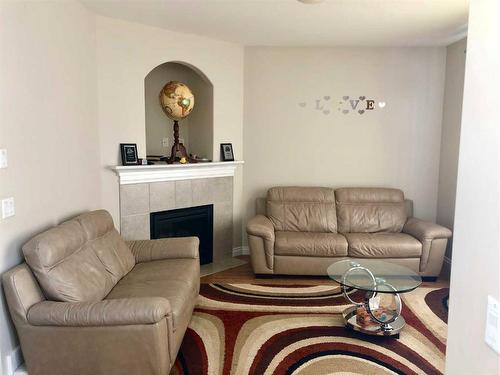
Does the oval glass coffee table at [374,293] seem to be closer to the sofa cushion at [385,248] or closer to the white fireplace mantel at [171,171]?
the sofa cushion at [385,248]

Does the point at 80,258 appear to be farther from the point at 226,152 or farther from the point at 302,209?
the point at 302,209

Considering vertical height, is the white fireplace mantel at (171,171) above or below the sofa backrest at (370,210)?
above

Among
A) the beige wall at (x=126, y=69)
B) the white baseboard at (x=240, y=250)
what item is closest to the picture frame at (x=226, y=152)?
the beige wall at (x=126, y=69)

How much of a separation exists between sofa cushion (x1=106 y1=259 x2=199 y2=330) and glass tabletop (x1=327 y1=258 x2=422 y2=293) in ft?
3.69

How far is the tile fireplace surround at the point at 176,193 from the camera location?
12.7 ft

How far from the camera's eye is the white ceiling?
324 cm

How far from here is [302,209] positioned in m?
4.51

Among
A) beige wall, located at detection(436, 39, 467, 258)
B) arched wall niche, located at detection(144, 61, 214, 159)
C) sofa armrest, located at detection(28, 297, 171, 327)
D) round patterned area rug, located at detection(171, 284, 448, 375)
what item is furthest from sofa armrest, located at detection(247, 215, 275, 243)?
Result: beige wall, located at detection(436, 39, 467, 258)

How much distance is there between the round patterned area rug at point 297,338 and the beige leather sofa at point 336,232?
37 centimetres

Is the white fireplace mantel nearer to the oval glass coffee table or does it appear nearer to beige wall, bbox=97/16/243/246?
beige wall, bbox=97/16/243/246

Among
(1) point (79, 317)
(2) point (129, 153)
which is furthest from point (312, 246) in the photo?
(1) point (79, 317)

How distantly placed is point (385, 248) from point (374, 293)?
1.16 meters

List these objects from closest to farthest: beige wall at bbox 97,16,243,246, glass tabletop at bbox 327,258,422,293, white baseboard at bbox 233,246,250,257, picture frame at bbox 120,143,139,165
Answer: glass tabletop at bbox 327,258,422,293
beige wall at bbox 97,16,243,246
picture frame at bbox 120,143,139,165
white baseboard at bbox 233,246,250,257

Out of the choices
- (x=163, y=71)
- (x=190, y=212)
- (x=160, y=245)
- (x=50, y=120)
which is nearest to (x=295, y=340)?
(x=160, y=245)
